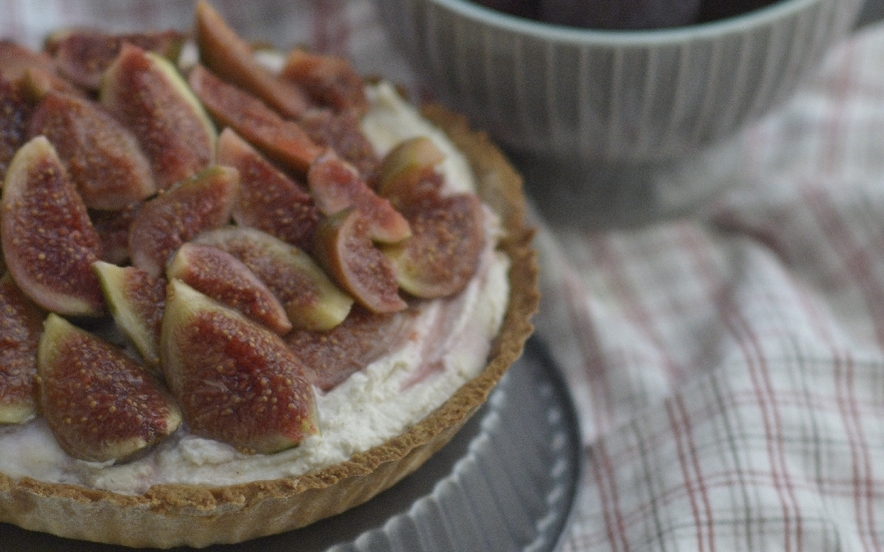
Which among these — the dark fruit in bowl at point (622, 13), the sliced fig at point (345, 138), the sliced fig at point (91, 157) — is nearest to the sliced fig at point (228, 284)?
the sliced fig at point (91, 157)

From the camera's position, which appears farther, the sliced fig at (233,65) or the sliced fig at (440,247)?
the sliced fig at (233,65)

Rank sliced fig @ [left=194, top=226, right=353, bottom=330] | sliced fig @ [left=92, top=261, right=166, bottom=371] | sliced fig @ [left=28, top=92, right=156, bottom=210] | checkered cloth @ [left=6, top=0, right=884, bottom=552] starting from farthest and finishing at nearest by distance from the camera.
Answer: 1. checkered cloth @ [left=6, top=0, right=884, bottom=552]
2. sliced fig @ [left=28, top=92, right=156, bottom=210]
3. sliced fig @ [left=194, top=226, right=353, bottom=330]
4. sliced fig @ [left=92, top=261, right=166, bottom=371]

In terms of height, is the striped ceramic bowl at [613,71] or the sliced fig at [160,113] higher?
the sliced fig at [160,113]

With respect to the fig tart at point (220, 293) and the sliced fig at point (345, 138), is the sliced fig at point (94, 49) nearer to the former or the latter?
the fig tart at point (220, 293)

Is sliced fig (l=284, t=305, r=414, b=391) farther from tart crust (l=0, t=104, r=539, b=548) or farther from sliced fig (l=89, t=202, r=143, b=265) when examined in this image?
sliced fig (l=89, t=202, r=143, b=265)

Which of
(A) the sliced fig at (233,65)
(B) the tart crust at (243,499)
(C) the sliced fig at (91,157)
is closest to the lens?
(B) the tart crust at (243,499)

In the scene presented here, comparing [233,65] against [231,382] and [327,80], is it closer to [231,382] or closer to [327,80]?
[327,80]

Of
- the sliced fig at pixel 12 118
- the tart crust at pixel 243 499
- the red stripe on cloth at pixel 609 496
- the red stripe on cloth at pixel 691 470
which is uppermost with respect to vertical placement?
the sliced fig at pixel 12 118

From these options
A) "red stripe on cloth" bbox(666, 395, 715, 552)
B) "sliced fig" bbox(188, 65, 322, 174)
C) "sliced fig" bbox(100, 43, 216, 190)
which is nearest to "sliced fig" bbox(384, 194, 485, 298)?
"sliced fig" bbox(188, 65, 322, 174)
